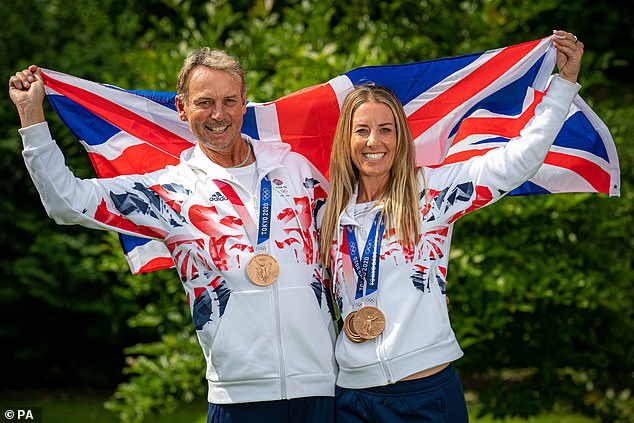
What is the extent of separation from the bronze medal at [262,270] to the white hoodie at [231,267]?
3cm

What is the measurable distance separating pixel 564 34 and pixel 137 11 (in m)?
5.85

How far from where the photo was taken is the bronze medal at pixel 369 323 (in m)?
3.46

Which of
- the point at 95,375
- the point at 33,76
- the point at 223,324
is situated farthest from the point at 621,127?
the point at 95,375

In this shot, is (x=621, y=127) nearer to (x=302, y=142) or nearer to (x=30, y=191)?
(x=302, y=142)

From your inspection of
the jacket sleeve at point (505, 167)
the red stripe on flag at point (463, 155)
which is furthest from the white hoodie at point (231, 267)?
the red stripe on flag at point (463, 155)

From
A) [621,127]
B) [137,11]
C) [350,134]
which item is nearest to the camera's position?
[350,134]

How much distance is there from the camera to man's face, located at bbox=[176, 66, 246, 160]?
357cm

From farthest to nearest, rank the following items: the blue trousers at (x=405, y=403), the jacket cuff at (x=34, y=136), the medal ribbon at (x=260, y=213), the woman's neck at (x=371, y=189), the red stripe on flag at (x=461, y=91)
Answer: the red stripe on flag at (x=461, y=91)
the woman's neck at (x=371, y=189)
the medal ribbon at (x=260, y=213)
the blue trousers at (x=405, y=403)
the jacket cuff at (x=34, y=136)

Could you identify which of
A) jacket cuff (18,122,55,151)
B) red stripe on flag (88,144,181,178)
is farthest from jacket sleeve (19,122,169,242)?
red stripe on flag (88,144,181,178)

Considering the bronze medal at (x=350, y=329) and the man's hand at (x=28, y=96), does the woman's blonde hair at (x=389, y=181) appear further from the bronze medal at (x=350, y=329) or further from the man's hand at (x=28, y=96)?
the man's hand at (x=28, y=96)

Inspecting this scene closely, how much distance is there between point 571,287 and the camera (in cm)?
568

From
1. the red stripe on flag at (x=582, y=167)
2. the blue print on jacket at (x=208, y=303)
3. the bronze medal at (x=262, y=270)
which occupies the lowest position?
the blue print on jacket at (x=208, y=303)

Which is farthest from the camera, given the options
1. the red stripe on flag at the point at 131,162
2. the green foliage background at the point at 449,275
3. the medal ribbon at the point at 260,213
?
the green foliage background at the point at 449,275

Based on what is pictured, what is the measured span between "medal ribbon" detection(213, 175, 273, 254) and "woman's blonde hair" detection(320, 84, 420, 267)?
0.81 feet
